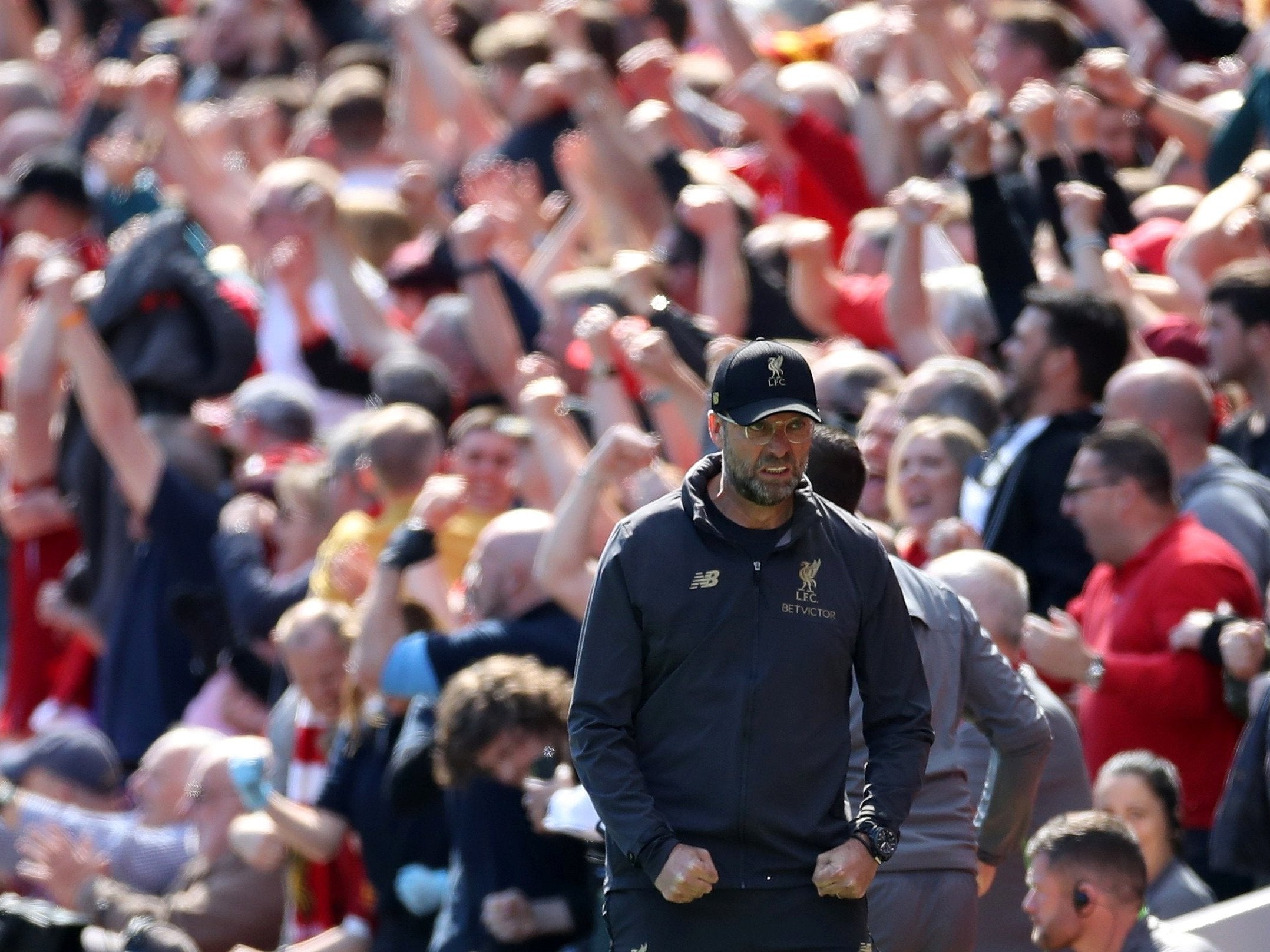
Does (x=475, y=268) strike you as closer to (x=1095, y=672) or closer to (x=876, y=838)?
(x=1095, y=672)

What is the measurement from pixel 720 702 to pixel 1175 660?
2.24 metres

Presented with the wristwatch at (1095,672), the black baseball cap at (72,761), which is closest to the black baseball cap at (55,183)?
the black baseball cap at (72,761)

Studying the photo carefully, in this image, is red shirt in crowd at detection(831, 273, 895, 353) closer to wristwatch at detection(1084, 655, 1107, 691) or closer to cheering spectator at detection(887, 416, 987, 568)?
cheering spectator at detection(887, 416, 987, 568)

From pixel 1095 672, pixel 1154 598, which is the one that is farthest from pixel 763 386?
pixel 1154 598

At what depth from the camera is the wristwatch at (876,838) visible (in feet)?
12.0

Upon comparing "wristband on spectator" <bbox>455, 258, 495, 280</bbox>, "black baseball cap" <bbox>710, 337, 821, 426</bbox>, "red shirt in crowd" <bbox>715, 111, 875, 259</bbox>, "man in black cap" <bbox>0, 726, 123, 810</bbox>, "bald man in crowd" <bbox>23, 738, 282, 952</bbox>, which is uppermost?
"black baseball cap" <bbox>710, 337, 821, 426</bbox>

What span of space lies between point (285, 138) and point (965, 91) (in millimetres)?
3650

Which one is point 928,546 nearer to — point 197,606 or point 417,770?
point 417,770

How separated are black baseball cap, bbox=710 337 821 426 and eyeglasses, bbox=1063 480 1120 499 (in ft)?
7.30

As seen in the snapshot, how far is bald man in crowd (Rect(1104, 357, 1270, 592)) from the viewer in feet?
19.6

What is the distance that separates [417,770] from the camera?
5855 millimetres

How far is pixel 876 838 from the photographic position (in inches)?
144

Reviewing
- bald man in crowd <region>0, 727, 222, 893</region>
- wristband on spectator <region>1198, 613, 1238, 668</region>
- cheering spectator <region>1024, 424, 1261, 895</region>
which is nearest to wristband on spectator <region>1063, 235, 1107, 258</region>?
cheering spectator <region>1024, 424, 1261, 895</region>

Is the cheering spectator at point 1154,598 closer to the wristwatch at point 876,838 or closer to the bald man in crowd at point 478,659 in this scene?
the bald man in crowd at point 478,659
